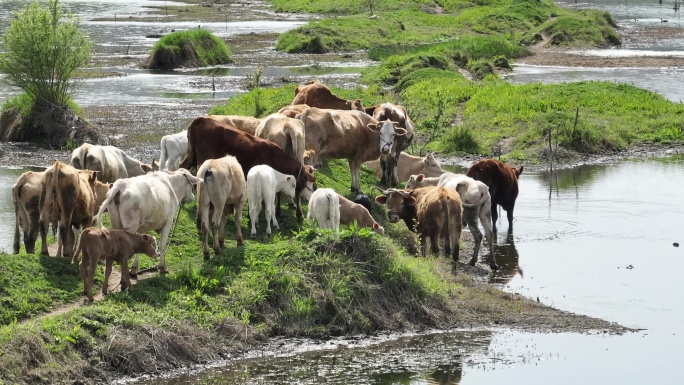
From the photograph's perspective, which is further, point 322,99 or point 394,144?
point 322,99

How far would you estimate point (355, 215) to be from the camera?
16.5 m

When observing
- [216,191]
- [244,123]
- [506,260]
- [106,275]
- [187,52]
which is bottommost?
[506,260]

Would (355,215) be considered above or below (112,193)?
below

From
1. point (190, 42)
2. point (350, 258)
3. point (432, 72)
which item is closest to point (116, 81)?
point (190, 42)

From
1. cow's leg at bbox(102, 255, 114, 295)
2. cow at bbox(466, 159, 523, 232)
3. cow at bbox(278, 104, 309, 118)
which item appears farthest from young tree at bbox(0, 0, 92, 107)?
cow's leg at bbox(102, 255, 114, 295)

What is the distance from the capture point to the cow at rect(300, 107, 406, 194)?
62.4 feet

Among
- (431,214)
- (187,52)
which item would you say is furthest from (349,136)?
(187,52)

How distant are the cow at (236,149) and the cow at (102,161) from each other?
115 centimetres

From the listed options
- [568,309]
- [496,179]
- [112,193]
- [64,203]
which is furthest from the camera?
[496,179]

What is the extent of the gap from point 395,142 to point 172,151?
4.17 meters

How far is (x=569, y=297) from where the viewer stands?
15727 mm

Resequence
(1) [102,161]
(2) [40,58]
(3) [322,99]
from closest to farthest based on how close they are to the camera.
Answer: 1. (1) [102,161]
2. (3) [322,99]
3. (2) [40,58]

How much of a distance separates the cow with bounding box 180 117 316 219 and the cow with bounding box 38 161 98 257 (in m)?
2.83

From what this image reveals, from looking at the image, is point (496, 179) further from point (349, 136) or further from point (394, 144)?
point (349, 136)
